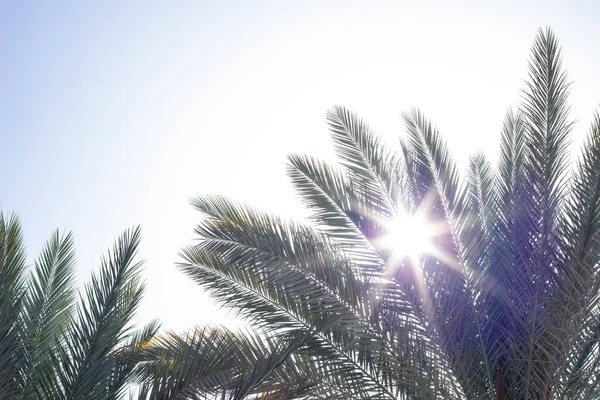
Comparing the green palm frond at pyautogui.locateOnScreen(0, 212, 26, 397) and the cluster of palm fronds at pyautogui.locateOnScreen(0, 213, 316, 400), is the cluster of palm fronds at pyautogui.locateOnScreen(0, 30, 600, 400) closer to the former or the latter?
the cluster of palm fronds at pyautogui.locateOnScreen(0, 213, 316, 400)

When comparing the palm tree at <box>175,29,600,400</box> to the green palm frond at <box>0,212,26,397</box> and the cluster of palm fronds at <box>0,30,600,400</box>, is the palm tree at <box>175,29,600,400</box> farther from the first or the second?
the green palm frond at <box>0,212,26,397</box>

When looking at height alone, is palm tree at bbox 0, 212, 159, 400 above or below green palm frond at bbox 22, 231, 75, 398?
below

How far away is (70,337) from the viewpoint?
17.1ft

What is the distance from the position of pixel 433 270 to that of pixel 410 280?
0.94 ft

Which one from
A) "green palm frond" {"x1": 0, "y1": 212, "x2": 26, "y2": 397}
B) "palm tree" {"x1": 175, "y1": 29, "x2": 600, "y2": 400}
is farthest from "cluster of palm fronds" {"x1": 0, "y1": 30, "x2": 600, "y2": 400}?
"green palm frond" {"x1": 0, "y1": 212, "x2": 26, "y2": 397}

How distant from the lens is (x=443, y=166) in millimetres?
7457

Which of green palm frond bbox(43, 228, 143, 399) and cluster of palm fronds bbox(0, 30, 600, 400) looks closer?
green palm frond bbox(43, 228, 143, 399)

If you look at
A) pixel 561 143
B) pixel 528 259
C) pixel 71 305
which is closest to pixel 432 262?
pixel 528 259

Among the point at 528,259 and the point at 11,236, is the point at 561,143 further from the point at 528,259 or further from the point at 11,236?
the point at 11,236

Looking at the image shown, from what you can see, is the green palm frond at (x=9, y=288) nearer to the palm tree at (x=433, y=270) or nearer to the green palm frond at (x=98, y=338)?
the green palm frond at (x=98, y=338)

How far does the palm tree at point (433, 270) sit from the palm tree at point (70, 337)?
163 cm

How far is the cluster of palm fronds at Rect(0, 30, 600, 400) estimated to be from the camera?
20.6 ft

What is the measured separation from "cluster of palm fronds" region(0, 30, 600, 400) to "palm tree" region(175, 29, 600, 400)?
0.05 feet

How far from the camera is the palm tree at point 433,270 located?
251 inches
